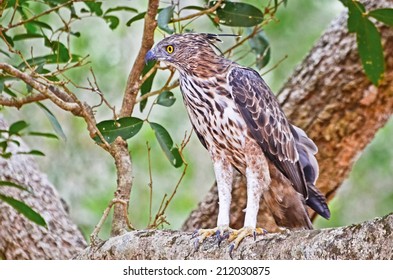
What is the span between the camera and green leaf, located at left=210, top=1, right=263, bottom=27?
108 inches

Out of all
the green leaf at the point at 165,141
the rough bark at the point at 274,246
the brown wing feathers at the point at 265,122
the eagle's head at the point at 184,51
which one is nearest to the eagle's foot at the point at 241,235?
the rough bark at the point at 274,246

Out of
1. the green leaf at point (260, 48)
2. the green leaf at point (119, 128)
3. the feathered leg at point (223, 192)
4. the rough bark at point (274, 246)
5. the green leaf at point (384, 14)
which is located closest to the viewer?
the rough bark at point (274, 246)

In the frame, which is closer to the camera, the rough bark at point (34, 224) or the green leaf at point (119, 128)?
the green leaf at point (119, 128)

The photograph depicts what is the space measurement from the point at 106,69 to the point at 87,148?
525mm

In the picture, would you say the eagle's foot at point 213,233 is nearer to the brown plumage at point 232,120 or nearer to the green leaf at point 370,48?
the brown plumage at point 232,120

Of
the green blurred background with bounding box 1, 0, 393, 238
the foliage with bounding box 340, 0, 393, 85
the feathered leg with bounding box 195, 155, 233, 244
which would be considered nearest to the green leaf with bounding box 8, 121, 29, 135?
the feathered leg with bounding box 195, 155, 233, 244

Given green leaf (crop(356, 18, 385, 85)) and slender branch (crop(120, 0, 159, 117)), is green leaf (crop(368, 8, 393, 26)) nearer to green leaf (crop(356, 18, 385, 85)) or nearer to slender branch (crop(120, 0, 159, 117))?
green leaf (crop(356, 18, 385, 85))

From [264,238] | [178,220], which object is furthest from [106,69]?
[264,238]

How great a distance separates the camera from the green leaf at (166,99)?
2.85 meters

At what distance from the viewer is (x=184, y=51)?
8.19ft

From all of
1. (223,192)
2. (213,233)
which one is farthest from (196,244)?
(223,192)

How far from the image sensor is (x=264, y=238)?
229cm

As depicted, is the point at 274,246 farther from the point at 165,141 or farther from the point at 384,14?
the point at 384,14

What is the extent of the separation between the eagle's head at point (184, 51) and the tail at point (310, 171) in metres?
0.42
